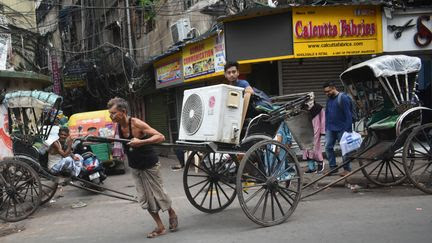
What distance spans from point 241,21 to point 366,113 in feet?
15.1

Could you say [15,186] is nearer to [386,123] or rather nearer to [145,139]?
[145,139]

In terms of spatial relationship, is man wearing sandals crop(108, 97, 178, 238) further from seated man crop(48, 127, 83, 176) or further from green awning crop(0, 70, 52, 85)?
green awning crop(0, 70, 52, 85)

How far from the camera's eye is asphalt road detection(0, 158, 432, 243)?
4656 mm

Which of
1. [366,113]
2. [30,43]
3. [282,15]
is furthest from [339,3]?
[30,43]

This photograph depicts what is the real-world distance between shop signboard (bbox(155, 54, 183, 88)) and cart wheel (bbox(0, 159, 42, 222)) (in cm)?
782

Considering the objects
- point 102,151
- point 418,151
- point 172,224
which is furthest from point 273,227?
point 102,151

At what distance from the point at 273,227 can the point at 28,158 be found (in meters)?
4.34

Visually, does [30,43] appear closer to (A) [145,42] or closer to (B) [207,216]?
(A) [145,42]

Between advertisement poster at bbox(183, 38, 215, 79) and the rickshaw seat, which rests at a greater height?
advertisement poster at bbox(183, 38, 215, 79)

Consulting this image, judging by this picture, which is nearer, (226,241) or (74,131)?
(226,241)

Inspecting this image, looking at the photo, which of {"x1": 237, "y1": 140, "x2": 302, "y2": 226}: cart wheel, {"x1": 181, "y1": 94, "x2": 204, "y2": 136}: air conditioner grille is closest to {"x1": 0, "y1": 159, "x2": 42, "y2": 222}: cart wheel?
{"x1": 181, "y1": 94, "x2": 204, "y2": 136}: air conditioner grille

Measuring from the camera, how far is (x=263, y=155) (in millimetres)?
5219

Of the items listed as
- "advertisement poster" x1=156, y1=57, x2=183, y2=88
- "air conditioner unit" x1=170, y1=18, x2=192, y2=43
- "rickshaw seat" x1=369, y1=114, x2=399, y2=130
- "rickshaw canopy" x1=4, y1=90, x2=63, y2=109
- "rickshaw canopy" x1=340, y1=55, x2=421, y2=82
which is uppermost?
"air conditioner unit" x1=170, y1=18, x2=192, y2=43

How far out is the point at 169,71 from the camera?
48.5 ft
